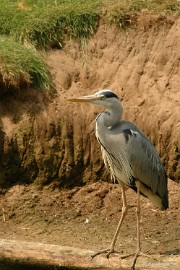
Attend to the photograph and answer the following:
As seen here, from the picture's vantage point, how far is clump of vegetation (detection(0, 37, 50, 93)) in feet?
32.6

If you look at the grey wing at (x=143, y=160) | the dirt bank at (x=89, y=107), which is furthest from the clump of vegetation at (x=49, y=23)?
the grey wing at (x=143, y=160)

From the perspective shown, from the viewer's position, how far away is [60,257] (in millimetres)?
8000

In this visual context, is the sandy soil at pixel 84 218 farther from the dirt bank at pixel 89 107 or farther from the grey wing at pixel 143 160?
the grey wing at pixel 143 160

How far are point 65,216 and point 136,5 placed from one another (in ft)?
9.73

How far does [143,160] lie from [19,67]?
2133mm

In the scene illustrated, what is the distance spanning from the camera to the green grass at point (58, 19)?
35.1ft

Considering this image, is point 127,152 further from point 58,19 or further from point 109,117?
point 58,19

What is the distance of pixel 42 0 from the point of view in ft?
38.0

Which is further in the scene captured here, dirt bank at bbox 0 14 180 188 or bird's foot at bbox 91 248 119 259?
→ dirt bank at bbox 0 14 180 188

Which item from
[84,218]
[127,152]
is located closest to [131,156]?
[127,152]

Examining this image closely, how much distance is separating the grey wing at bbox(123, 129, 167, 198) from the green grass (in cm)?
204

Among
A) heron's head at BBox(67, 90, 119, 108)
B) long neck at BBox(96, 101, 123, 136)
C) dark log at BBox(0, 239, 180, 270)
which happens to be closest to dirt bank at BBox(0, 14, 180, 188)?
long neck at BBox(96, 101, 123, 136)

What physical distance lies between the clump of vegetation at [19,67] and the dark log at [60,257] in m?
2.37

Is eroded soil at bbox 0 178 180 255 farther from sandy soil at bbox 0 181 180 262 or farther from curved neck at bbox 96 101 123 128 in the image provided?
curved neck at bbox 96 101 123 128
